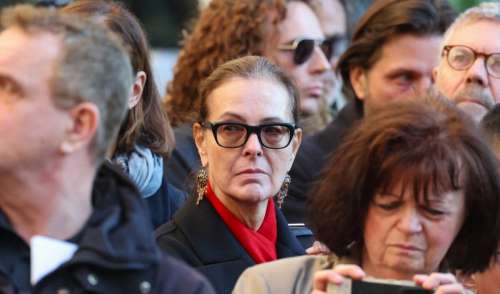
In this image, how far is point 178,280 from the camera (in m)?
3.40

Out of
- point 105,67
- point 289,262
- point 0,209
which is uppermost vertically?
point 105,67

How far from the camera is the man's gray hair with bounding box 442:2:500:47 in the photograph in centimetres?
623

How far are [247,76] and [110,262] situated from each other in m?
1.75

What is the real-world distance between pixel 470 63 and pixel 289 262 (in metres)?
2.36

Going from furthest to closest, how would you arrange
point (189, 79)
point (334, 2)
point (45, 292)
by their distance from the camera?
point (334, 2) → point (189, 79) → point (45, 292)

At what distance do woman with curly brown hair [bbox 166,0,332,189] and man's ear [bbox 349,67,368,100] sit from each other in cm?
26

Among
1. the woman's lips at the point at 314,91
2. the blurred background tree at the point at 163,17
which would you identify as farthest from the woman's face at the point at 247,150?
the blurred background tree at the point at 163,17

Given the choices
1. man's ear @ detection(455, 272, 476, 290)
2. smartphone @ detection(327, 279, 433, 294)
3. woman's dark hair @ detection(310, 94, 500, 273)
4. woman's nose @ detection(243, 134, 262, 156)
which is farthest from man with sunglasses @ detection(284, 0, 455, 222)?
smartphone @ detection(327, 279, 433, 294)

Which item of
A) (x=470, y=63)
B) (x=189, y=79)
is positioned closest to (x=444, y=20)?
(x=470, y=63)

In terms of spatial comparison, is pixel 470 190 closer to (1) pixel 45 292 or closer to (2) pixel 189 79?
(1) pixel 45 292

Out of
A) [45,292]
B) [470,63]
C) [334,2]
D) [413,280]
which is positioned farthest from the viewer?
[334,2]

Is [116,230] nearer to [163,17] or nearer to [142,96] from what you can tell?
[142,96]

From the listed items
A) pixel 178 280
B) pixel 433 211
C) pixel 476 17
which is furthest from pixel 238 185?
pixel 476 17

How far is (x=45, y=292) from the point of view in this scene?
10.6 ft
